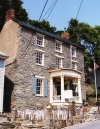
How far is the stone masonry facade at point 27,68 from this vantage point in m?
20.9

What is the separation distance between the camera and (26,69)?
21.9 meters

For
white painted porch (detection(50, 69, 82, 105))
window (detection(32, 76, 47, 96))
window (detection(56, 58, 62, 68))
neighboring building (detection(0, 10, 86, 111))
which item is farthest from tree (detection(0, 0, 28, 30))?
white painted porch (detection(50, 69, 82, 105))

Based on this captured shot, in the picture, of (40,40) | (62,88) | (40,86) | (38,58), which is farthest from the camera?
(40,40)

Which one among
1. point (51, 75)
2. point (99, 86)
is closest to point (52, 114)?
point (51, 75)

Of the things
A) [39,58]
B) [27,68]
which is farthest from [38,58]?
[27,68]

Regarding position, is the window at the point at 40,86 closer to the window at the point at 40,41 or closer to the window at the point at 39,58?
the window at the point at 39,58

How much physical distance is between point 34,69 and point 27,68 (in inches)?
37.5

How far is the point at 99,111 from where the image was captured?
1689cm

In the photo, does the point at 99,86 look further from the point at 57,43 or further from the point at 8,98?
the point at 8,98

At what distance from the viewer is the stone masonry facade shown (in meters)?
20.9

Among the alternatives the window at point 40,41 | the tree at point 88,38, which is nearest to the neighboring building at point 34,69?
the window at point 40,41

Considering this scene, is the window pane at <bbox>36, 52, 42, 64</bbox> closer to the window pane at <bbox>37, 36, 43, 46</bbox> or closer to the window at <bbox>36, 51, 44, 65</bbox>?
the window at <bbox>36, 51, 44, 65</bbox>

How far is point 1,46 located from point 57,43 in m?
6.95

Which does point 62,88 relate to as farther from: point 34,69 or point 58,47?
point 58,47
